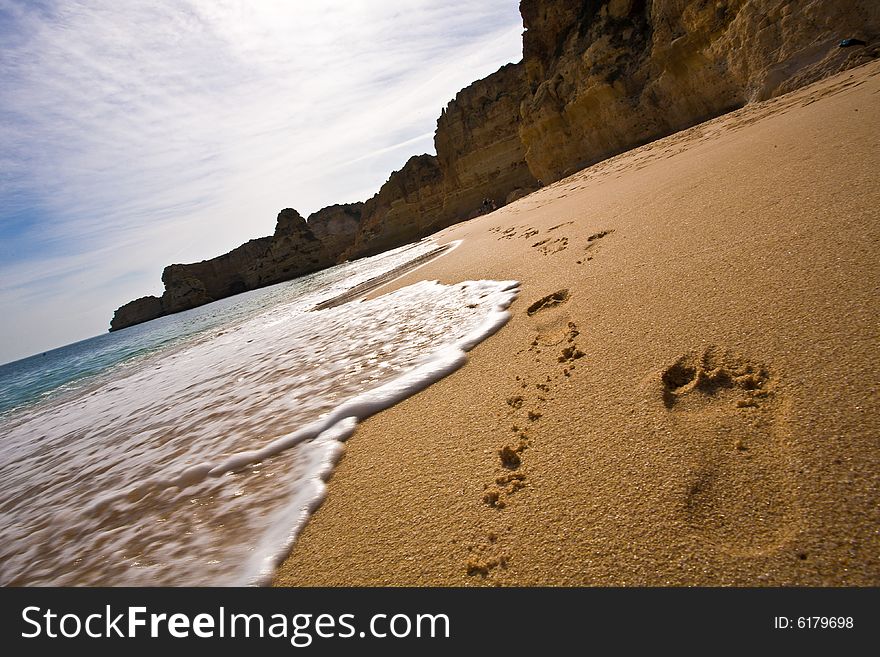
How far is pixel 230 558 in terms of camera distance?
157 centimetres

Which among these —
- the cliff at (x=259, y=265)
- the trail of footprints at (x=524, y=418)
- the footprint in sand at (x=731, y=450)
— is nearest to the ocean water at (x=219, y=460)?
the trail of footprints at (x=524, y=418)

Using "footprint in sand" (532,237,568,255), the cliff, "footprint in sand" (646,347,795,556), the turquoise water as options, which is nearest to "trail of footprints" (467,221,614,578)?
"footprint in sand" (646,347,795,556)

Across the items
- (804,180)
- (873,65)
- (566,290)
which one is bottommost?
(566,290)

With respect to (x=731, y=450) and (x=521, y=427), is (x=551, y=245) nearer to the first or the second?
(x=521, y=427)

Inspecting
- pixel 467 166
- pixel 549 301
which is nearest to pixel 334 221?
pixel 467 166

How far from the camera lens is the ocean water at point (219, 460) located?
174 cm

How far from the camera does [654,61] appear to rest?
14.5 meters

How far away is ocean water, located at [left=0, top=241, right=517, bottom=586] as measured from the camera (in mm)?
1744

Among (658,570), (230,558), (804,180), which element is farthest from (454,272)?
(658,570)

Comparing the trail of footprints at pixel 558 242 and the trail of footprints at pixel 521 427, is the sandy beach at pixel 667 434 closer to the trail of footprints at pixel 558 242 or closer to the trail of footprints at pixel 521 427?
the trail of footprints at pixel 521 427

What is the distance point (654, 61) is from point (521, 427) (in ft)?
58.5

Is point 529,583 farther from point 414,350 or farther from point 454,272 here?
point 454,272

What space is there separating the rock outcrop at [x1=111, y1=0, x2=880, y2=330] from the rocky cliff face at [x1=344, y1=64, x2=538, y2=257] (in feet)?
0.38
